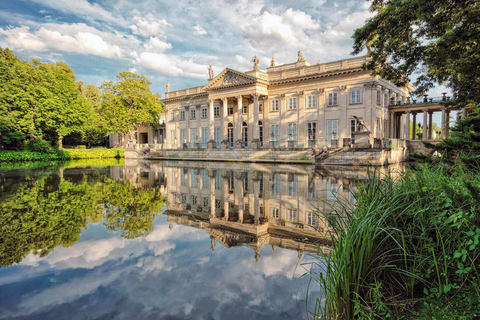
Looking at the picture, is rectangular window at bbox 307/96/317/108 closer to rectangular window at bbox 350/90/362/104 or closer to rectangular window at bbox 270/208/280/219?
rectangular window at bbox 350/90/362/104

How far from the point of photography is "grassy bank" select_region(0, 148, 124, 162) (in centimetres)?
3584

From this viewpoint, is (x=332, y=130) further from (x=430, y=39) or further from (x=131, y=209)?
(x=131, y=209)

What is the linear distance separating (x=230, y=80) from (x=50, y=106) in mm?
25597

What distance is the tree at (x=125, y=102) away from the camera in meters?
44.1

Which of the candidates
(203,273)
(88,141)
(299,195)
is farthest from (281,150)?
(88,141)

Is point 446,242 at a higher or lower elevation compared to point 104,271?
higher

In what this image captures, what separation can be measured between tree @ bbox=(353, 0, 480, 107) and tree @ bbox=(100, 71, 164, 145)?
39075 millimetres

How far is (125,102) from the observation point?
46188 mm

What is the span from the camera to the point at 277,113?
3631 centimetres

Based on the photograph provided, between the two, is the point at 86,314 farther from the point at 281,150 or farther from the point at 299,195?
the point at 281,150

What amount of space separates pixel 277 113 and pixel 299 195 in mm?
27519

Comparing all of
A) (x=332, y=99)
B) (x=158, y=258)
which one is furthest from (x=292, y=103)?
(x=158, y=258)

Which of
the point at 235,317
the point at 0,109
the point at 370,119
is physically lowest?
the point at 235,317

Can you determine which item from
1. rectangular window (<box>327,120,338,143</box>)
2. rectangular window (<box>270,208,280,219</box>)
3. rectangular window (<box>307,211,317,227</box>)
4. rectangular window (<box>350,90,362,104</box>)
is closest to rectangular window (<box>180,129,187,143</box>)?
rectangular window (<box>327,120,338,143</box>)
